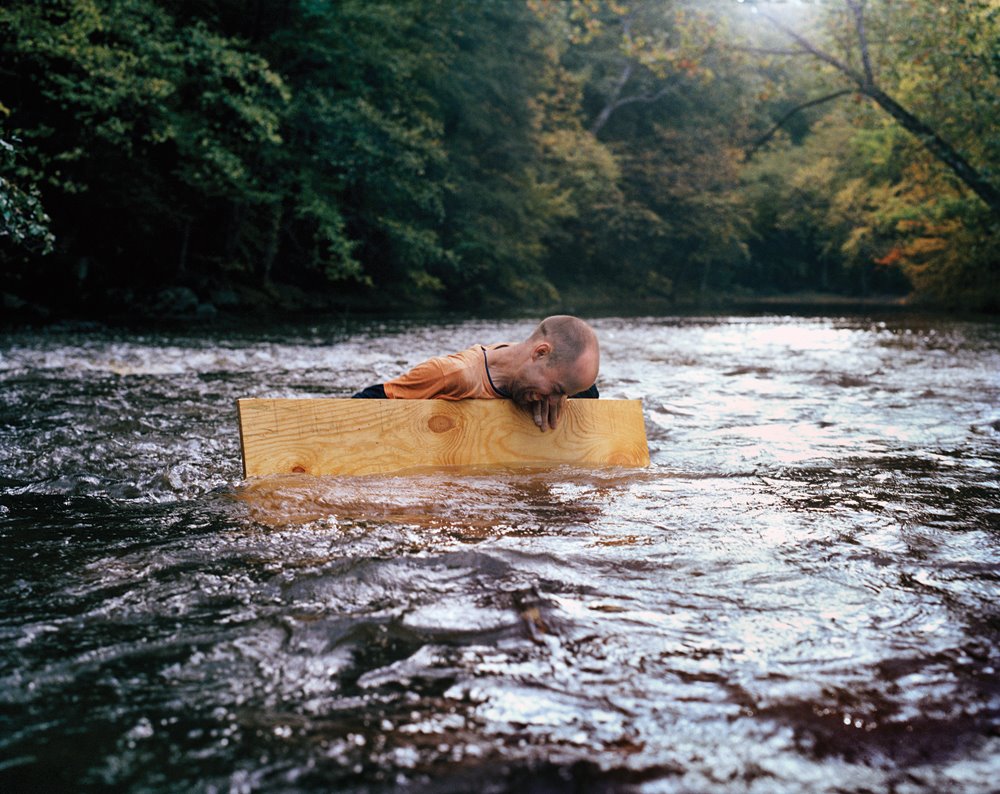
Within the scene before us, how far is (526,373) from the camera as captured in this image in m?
4.73

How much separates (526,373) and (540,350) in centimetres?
18

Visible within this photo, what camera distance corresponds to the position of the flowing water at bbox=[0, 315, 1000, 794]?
1.97 metres

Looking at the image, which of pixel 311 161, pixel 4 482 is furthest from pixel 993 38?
pixel 4 482

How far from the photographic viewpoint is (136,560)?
127 inches

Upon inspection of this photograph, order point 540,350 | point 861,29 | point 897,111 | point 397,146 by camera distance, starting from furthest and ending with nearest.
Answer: point 397,146, point 897,111, point 861,29, point 540,350

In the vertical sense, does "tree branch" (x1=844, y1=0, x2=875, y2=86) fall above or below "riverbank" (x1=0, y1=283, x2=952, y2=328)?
above

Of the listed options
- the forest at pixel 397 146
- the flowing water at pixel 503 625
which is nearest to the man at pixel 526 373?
the flowing water at pixel 503 625

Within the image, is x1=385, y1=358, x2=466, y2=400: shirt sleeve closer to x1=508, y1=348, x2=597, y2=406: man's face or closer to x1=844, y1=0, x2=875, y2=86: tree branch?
x1=508, y1=348, x2=597, y2=406: man's face

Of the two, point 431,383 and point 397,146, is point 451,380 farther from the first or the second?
point 397,146

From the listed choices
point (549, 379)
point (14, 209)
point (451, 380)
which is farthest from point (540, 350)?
point (14, 209)

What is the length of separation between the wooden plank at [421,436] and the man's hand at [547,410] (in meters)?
0.08

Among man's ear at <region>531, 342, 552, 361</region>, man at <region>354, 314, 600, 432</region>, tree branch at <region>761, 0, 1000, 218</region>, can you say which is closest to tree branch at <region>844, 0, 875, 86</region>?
tree branch at <region>761, 0, 1000, 218</region>

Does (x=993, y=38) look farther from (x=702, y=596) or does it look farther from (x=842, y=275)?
(x=842, y=275)

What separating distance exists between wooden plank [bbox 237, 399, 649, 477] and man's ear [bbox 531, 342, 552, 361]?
0.38 m
